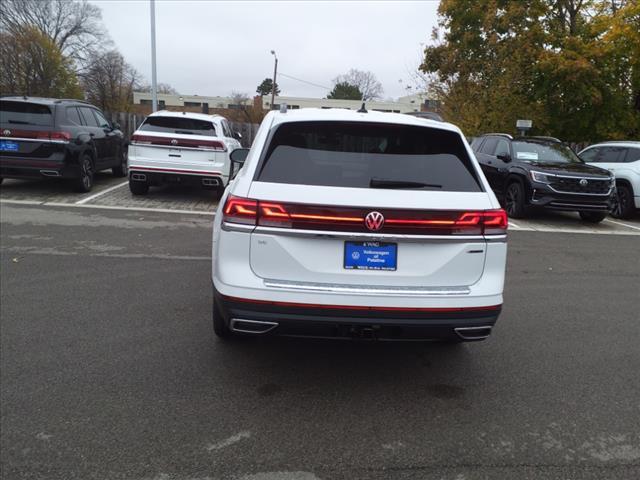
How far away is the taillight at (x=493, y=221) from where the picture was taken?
3.09 m

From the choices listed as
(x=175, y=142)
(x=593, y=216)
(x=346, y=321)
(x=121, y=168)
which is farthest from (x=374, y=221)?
(x=121, y=168)

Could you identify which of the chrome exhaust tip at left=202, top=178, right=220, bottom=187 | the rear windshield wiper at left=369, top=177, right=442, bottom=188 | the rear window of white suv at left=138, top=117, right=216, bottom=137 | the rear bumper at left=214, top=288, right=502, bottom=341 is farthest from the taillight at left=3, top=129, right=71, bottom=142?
the rear windshield wiper at left=369, top=177, right=442, bottom=188

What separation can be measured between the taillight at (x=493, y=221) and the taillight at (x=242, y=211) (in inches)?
53.1

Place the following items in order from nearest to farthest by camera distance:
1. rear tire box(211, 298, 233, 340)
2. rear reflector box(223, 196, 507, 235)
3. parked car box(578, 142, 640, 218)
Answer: rear reflector box(223, 196, 507, 235) → rear tire box(211, 298, 233, 340) → parked car box(578, 142, 640, 218)

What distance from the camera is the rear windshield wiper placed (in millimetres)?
3064

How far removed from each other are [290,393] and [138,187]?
889 cm

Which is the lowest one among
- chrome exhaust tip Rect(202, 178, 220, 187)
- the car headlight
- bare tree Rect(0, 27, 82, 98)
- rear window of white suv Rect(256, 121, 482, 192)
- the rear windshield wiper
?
chrome exhaust tip Rect(202, 178, 220, 187)

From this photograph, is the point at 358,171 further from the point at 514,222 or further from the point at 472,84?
the point at 472,84

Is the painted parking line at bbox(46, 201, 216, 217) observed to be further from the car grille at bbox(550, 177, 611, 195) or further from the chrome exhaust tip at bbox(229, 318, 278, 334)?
the chrome exhaust tip at bbox(229, 318, 278, 334)

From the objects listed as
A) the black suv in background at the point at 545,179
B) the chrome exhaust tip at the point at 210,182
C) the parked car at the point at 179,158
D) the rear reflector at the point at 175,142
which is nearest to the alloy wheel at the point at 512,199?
the black suv in background at the point at 545,179

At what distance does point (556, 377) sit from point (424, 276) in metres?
1.51

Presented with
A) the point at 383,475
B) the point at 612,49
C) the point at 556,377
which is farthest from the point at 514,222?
the point at 612,49

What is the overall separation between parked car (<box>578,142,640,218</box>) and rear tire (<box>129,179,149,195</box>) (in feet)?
34.1

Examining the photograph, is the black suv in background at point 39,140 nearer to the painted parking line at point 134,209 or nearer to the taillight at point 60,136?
the taillight at point 60,136
